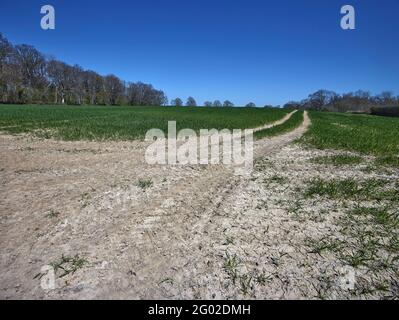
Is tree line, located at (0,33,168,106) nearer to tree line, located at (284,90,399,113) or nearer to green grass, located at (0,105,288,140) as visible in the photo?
green grass, located at (0,105,288,140)

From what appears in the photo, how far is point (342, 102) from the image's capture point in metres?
137

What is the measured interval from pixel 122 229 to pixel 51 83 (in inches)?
4288

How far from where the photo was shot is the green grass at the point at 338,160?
1038 centimetres

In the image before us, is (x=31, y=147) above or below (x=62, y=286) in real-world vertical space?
above

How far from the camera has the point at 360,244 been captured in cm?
462

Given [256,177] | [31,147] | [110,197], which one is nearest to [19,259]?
[110,197]

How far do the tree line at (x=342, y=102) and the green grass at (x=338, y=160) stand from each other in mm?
137464

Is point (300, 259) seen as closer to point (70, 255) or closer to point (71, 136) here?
point (70, 255)

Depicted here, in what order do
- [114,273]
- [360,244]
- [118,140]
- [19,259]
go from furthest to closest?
[118,140] → [360,244] → [19,259] → [114,273]

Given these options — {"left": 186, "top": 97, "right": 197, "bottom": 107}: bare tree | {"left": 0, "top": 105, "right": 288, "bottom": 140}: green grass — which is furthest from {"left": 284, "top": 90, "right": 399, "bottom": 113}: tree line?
{"left": 0, "top": 105, "right": 288, "bottom": 140}: green grass

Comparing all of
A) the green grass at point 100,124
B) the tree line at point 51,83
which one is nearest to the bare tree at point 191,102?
the tree line at point 51,83

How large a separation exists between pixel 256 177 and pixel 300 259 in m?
4.45

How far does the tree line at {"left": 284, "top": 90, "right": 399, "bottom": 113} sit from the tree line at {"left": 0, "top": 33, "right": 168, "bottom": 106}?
90557mm

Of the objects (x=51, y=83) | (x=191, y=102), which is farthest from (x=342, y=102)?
(x=51, y=83)
